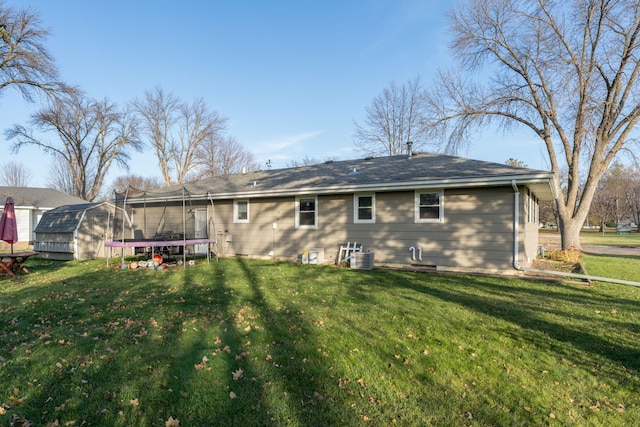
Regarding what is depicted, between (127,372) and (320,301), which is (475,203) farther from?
(127,372)

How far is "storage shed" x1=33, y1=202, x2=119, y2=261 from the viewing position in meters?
13.2

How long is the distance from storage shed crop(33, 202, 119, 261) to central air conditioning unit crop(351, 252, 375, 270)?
965 cm

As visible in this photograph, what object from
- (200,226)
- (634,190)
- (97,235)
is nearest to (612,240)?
(634,190)

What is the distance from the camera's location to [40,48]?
17.2 m

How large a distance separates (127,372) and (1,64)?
21.1 meters

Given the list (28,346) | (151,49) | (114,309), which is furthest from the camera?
(151,49)

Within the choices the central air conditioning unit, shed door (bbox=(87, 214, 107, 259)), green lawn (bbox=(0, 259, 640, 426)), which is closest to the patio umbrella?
shed door (bbox=(87, 214, 107, 259))

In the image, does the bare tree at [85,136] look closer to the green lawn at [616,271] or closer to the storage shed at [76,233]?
the storage shed at [76,233]

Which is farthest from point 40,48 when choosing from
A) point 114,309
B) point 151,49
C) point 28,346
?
point 28,346

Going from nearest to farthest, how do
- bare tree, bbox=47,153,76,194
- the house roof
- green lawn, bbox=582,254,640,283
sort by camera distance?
the house roof < green lawn, bbox=582,254,640,283 < bare tree, bbox=47,153,76,194

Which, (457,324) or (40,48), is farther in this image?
(40,48)

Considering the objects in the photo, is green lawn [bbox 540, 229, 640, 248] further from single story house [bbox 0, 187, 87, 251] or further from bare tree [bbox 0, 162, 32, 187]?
bare tree [bbox 0, 162, 32, 187]

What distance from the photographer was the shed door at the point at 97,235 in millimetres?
13656

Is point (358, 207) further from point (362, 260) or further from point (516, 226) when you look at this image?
point (516, 226)
